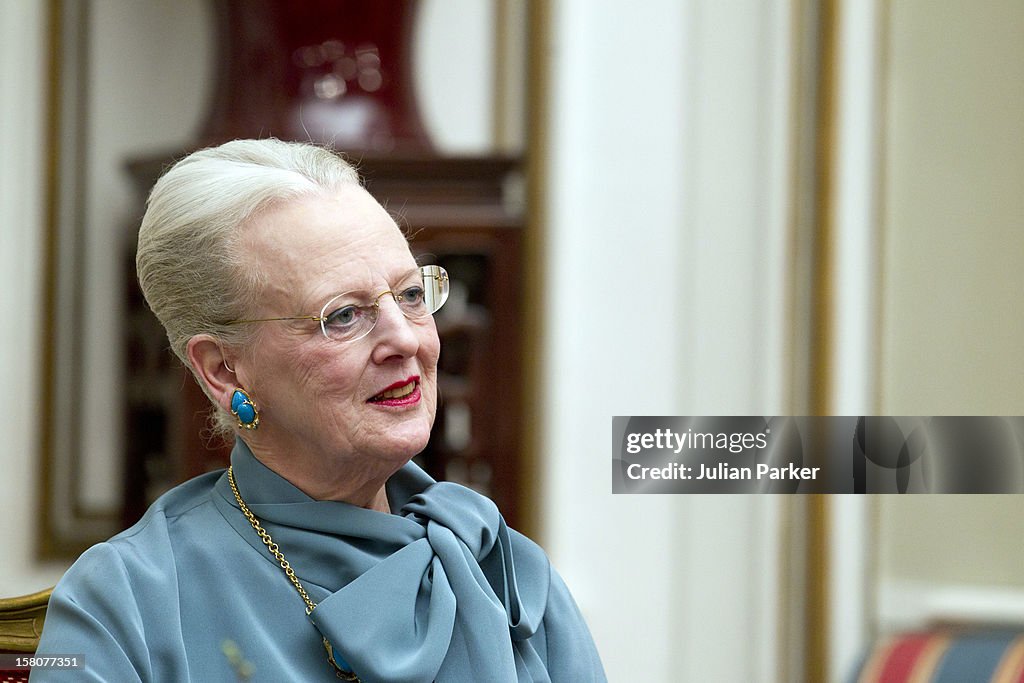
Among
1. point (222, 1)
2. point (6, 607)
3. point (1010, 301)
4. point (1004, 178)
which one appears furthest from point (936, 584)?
point (222, 1)

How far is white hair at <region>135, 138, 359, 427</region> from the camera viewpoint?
112cm

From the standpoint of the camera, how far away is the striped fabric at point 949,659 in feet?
5.83

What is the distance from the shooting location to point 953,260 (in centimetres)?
224

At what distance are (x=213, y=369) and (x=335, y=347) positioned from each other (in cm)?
15

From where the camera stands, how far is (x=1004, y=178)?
222cm

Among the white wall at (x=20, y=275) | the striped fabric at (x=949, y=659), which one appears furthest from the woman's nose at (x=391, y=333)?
the white wall at (x=20, y=275)

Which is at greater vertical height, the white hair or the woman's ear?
the white hair

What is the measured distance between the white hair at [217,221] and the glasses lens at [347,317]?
0.24ft

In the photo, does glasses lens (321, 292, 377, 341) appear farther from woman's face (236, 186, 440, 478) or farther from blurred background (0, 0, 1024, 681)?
blurred background (0, 0, 1024, 681)

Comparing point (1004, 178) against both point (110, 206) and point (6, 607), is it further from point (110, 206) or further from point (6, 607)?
point (110, 206)

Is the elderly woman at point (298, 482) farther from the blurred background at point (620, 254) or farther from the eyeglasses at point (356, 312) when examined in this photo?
the blurred background at point (620, 254)

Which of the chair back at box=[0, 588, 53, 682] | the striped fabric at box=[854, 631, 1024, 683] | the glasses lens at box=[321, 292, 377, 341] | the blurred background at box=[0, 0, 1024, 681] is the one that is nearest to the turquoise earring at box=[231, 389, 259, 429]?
the glasses lens at box=[321, 292, 377, 341]

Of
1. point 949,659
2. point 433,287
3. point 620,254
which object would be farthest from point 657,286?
point 433,287

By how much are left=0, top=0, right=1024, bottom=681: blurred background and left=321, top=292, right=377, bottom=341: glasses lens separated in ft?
4.57
